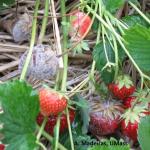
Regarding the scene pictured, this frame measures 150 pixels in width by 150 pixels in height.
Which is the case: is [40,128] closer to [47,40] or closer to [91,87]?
[91,87]

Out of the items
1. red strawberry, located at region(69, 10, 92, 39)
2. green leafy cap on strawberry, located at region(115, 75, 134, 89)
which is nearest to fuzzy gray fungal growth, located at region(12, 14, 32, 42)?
red strawberry, located at region(69, 10, 92, 39)

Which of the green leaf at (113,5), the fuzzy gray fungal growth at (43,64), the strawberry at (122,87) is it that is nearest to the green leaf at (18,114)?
the fuzzy gray fungal growth at (43,64)

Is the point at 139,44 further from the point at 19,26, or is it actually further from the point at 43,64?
the point at 19,26

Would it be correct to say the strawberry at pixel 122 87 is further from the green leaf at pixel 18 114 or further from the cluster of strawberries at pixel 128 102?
the green leaf at pixel 18 114

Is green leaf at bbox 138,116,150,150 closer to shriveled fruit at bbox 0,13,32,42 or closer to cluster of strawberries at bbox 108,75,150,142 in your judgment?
cluster of strawberries at bbox 108,75,150,142

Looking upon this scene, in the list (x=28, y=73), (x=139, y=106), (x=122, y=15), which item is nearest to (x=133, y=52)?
(x=139, y=106)

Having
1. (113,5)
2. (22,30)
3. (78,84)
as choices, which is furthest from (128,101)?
(22,30)
